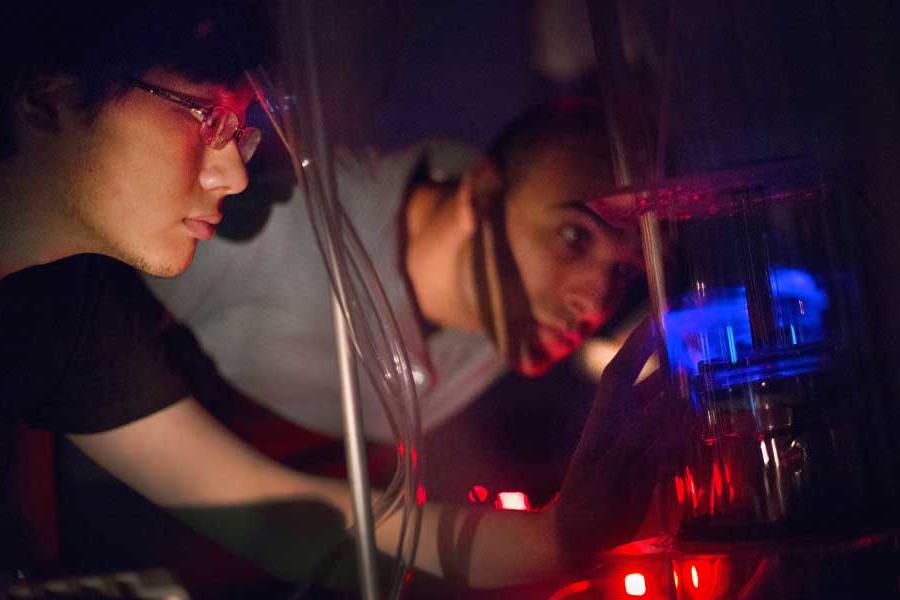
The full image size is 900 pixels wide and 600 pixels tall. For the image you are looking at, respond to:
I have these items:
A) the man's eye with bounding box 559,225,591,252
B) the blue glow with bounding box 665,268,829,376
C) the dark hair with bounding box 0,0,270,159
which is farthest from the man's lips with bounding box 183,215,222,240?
the blue glow with bounding box 665,268,829,376

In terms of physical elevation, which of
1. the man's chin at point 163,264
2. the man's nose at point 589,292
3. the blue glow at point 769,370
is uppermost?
the man's chin at point 163,264

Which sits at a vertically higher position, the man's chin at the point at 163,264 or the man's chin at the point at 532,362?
the man's chin at the point at 163,264

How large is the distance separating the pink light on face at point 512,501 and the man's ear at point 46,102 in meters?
0.60

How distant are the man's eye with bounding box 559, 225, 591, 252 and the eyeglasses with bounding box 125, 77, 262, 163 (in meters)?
0.35

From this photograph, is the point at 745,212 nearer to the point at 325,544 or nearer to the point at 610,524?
the point at 610,524

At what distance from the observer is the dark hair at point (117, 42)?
92cm

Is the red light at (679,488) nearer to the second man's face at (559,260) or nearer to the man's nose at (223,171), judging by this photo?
the second man's face at (559,260)

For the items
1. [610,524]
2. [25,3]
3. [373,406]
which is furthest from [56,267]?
[610,524]

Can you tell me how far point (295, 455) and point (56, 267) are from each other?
32 centimetres

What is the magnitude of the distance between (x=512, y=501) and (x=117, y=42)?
624 millimetres

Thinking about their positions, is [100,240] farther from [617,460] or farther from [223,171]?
[617,460]

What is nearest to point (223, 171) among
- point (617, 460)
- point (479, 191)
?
point (479, 191)

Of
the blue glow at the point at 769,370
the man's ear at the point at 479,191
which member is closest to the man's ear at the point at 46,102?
the man's ear at the point at 479,191

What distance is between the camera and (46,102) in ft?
3.03
